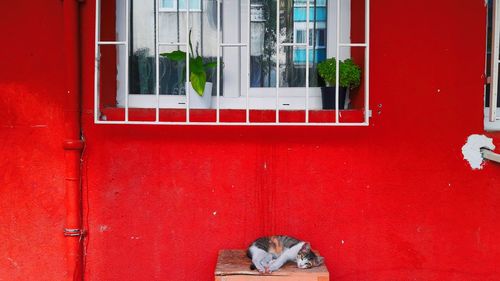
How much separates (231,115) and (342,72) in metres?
0.59

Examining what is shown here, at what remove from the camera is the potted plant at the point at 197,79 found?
2410 millimetres

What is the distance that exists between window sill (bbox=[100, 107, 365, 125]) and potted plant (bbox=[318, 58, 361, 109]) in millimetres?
106

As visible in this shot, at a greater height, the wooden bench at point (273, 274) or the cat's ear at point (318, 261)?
the cat's ear at point (318, 261)

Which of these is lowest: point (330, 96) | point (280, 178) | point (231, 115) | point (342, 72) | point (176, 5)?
point (280, 178)

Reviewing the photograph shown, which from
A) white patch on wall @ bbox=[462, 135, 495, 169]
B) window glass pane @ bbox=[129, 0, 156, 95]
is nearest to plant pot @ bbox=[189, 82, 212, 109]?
window glass pane @ bbox=[129, 0, 156, 95]

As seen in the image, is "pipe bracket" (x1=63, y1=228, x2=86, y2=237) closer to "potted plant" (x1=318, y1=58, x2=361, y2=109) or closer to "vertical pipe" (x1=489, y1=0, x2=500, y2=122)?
"potted plant" (x1=318, y1=58, x2=361, y2=109)

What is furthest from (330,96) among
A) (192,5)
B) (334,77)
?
(192,5)

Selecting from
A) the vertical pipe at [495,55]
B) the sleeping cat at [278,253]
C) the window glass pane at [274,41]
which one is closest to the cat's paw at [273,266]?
the sleeping cat at [278,253]

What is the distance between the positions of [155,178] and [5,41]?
1.01 meters

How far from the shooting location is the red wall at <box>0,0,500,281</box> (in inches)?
95.7

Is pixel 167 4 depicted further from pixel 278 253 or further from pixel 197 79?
pixel 278 253

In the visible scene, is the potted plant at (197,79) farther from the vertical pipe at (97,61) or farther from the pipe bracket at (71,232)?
the pipe bracket at (71,232)

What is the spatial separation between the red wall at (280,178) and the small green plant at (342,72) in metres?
0.09

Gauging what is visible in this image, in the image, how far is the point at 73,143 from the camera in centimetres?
240
